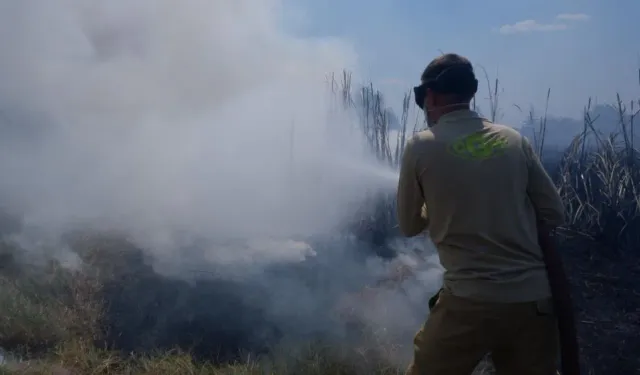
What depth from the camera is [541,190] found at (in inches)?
89.4

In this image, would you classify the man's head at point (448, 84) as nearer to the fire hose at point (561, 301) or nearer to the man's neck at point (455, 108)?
the man's neck at point (455, 108)

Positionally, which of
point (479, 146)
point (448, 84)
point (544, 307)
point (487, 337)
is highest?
point (448, 84)

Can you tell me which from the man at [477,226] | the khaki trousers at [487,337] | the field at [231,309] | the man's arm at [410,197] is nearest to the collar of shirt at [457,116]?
the man at [477,226]

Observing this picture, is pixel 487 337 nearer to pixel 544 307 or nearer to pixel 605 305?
pixel 544 307

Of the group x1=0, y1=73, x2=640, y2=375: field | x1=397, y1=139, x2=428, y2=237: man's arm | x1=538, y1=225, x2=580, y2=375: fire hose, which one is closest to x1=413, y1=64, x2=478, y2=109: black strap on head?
x1=397, y1=139, x2=428, y2=237: man's arm

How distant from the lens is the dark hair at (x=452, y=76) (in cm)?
228

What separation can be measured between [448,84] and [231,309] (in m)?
2.90

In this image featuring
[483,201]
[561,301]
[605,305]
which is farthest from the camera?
[605,305]

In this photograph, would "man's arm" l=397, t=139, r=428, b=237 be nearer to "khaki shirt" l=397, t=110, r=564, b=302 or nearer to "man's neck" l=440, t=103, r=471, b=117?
"khaki shirt" l=397, t=110, r=564, b=302

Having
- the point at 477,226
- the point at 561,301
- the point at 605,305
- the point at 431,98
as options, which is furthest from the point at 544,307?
the point at 605,305

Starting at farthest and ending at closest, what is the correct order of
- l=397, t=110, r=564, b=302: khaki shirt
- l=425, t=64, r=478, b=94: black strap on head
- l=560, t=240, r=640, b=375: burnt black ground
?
l=560, t=240, r=640, b=375: burnt black ground
l=425, t=64, r=478, b=94: black strap on head
l=397, t=110, r=564, b=302: khaki shirt

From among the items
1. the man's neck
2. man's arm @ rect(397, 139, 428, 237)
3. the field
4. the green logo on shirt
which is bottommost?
the field

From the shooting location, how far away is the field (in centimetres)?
393

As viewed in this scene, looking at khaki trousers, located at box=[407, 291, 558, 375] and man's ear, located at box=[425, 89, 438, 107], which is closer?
khaki trousers, located at box=[407, 291, 558, 375]
